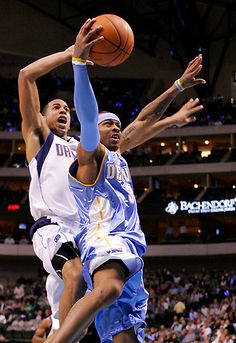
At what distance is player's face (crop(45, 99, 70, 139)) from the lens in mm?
6561

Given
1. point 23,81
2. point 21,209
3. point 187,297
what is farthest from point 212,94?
point 23,81

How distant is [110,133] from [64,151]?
858 millimetres

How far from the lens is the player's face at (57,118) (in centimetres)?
656

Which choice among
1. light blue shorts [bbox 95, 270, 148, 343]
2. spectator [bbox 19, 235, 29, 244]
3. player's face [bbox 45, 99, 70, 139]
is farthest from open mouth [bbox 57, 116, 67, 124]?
spectator [bbox 19, 235, 29, 244]

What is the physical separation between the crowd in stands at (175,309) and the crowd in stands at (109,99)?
10.6 m

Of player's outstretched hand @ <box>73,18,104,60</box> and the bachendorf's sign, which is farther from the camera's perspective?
the bachendorf's sign

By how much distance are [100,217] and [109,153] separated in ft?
1.67

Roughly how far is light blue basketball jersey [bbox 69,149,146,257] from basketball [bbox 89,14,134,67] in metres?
0.77

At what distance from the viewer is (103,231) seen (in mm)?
5195

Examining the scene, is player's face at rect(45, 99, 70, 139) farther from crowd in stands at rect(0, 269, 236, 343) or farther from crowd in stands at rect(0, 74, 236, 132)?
crowd in stands at rect(0, 74, 236, 132)

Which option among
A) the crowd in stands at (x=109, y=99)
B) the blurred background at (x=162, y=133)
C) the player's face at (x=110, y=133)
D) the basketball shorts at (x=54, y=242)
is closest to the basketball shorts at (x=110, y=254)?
the basketball shorts at (x=54, y=242)

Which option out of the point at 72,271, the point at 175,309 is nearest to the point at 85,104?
the point at 72,271

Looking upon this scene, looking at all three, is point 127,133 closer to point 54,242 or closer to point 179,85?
point 179,85

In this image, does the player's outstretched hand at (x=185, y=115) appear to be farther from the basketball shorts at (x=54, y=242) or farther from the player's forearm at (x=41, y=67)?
the basketball shorts at (x=54, y=242)
